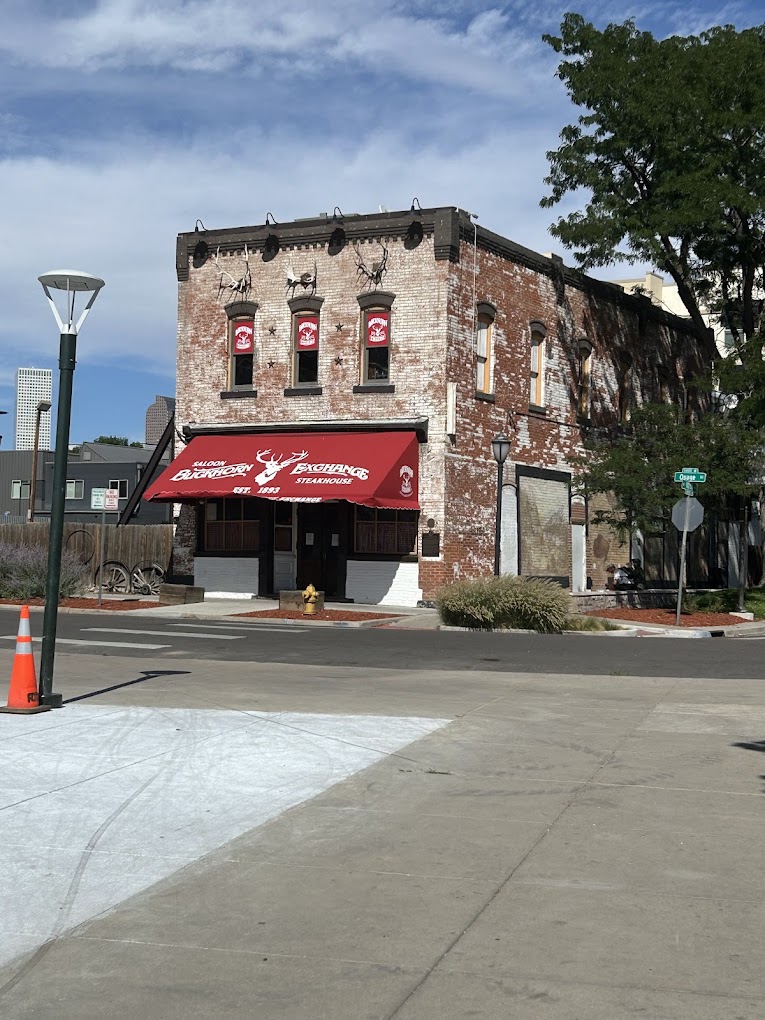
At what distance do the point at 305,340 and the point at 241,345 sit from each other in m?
1.91

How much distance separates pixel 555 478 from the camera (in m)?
32.5

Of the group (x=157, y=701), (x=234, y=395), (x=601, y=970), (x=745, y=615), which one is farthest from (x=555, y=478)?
(x=601, y=970)

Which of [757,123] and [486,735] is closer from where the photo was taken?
[486,735]

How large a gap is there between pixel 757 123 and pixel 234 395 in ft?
47.3

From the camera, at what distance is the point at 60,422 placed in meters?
10.9

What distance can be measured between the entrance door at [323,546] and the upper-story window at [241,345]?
368 centimetres

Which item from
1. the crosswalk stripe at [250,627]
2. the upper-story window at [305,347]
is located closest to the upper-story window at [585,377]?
the upper-story window at [305,347]

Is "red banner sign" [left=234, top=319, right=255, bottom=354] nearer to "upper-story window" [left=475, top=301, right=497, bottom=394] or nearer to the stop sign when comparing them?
"upper-story window" [left=475, top=301, right=497, bottom=394]

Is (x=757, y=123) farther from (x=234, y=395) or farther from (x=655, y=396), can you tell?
(x=234, y=395)

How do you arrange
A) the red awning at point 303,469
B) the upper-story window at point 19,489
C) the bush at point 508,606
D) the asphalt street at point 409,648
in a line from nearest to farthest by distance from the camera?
the asphalt street at point 409,648 → the bush at point 508,606 → the red awning at point 303,469 → the upper-story window at point 19,489

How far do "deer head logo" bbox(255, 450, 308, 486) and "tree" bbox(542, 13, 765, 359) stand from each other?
9905 millimetres

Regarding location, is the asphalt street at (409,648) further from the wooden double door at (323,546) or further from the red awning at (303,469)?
the wooden double door at (323,546)

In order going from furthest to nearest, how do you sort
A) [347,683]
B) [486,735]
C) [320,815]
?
→ [347,683]
[486,735]
[320,815]

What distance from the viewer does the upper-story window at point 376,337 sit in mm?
29047
